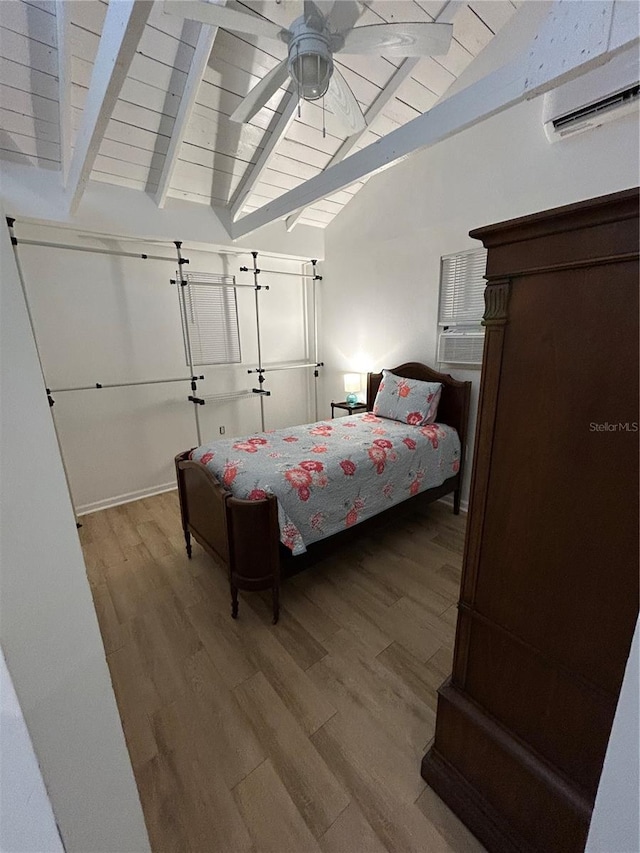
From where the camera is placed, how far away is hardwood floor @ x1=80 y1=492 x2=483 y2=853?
1.13 meters

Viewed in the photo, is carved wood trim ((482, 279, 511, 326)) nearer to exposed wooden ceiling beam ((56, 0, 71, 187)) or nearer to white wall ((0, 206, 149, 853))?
white wall ((0, 206, 149, 853))

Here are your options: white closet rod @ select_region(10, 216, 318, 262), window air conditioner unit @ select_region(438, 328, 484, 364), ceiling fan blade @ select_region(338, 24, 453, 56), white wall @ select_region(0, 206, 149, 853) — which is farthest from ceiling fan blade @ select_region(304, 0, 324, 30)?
white closet rod @ select_region(10, 216, 318, 262)

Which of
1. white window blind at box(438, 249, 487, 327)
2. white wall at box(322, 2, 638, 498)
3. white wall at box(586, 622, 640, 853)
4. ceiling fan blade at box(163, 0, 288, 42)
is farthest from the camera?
white window blind at box(438, 249, 487, 327)

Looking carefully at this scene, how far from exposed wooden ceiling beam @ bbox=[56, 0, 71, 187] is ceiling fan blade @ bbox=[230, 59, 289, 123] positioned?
0.78 metres

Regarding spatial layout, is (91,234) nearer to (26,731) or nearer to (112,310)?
(112,310)

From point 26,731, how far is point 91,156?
8.58ft

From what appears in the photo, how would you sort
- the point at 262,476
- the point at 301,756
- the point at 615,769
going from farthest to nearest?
the point at 262,476, the point at 301,756, the point at 615,769

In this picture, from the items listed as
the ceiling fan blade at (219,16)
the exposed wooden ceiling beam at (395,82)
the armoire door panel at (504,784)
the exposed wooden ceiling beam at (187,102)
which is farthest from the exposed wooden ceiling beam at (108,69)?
the armoire door panel at (504,784)

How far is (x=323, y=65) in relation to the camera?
4.80 ft

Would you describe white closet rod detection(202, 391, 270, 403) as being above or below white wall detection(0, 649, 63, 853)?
below

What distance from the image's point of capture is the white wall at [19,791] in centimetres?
32

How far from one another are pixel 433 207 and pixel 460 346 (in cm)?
117

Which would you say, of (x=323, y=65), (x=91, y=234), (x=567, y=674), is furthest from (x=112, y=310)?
(x=567, y=674)

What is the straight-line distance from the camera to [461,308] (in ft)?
9.45
